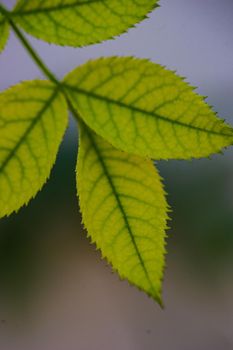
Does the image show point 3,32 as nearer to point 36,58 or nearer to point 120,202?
point 36,58

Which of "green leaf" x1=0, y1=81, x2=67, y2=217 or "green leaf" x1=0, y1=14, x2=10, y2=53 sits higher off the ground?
"green leaf" x1=0, y1=14, x2=10, y2=53

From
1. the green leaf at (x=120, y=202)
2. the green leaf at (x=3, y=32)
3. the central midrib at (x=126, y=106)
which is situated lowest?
the green leaf at (x=120, y=202)

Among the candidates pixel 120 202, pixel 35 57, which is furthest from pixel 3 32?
pixel 120 202

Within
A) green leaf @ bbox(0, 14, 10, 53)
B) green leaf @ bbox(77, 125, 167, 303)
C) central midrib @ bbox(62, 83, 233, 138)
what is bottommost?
green leaf @ bbox(77, 125, 167, 303)

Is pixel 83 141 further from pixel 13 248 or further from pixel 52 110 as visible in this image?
pixel 13 248

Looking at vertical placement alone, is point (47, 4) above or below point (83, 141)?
above

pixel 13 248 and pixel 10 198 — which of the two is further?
pixel 13 248

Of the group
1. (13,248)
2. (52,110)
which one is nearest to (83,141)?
(52,110)
